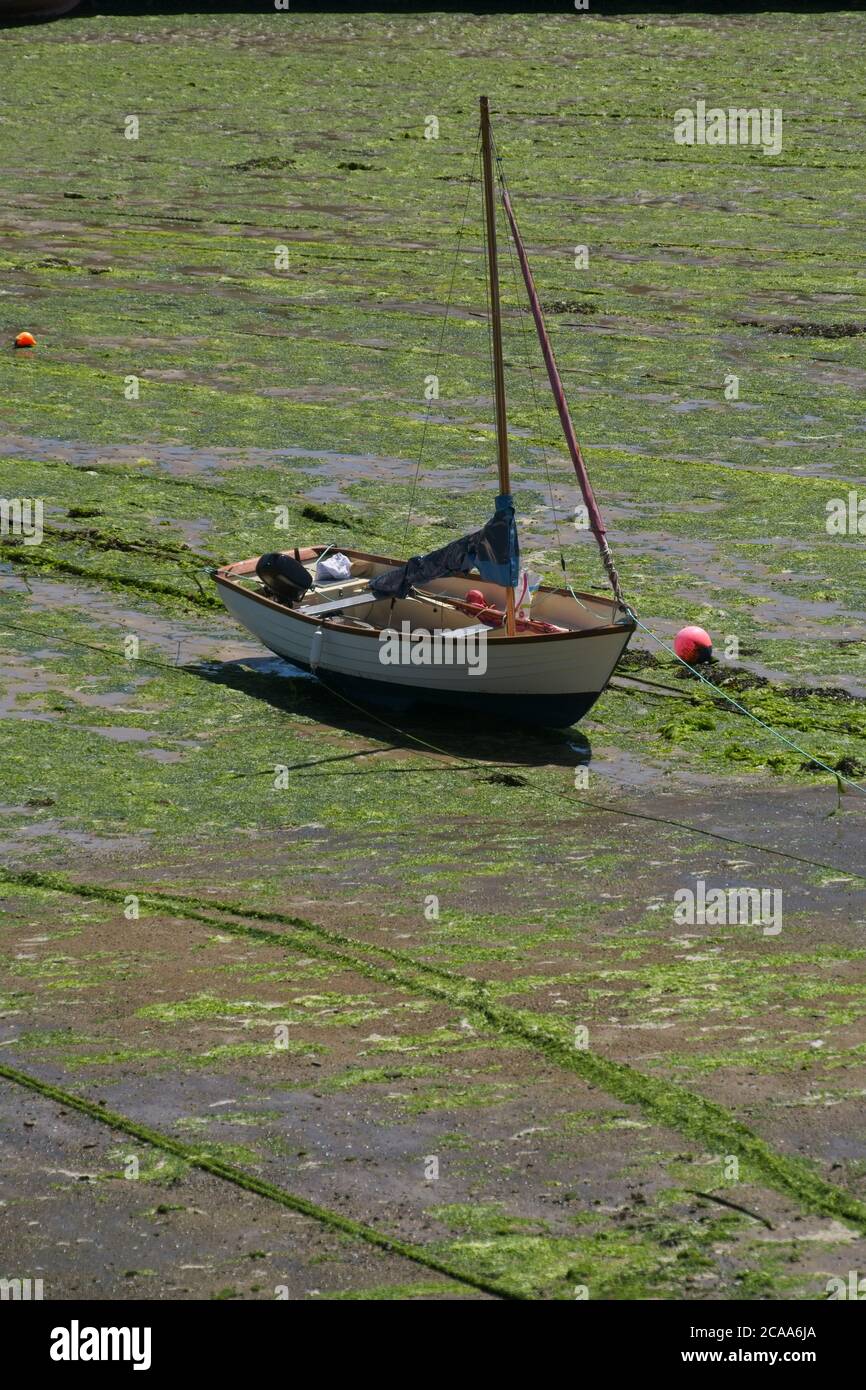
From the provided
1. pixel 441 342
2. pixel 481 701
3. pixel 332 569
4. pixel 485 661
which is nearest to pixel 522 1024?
pixel 485 661

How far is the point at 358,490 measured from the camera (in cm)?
2188

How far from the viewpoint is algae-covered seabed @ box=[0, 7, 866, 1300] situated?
30.7 ft

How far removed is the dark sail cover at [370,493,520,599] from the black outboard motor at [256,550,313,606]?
116 centimetres

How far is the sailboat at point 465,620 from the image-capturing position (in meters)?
15.3

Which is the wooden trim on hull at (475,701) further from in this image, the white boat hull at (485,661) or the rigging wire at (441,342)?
the rigging wire at (441,342)

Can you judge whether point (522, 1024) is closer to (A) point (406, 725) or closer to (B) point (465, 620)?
(A) point (406, 725)

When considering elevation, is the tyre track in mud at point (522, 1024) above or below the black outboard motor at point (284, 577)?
below

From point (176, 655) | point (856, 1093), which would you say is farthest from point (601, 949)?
point (176, 655)

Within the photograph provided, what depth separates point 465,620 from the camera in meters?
16.5

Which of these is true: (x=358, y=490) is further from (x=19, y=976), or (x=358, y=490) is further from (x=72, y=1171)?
(x=72, y=1171)

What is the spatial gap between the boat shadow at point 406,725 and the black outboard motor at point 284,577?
71 cm

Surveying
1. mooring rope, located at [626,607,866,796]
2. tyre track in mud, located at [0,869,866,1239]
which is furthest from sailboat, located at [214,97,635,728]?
tyre track in mud, located at [0,869,866,1239]

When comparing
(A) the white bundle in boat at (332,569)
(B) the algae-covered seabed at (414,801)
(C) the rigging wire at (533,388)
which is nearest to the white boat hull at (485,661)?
(B) the algae-covered seabed at (414,801)

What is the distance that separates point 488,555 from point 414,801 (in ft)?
7.39
